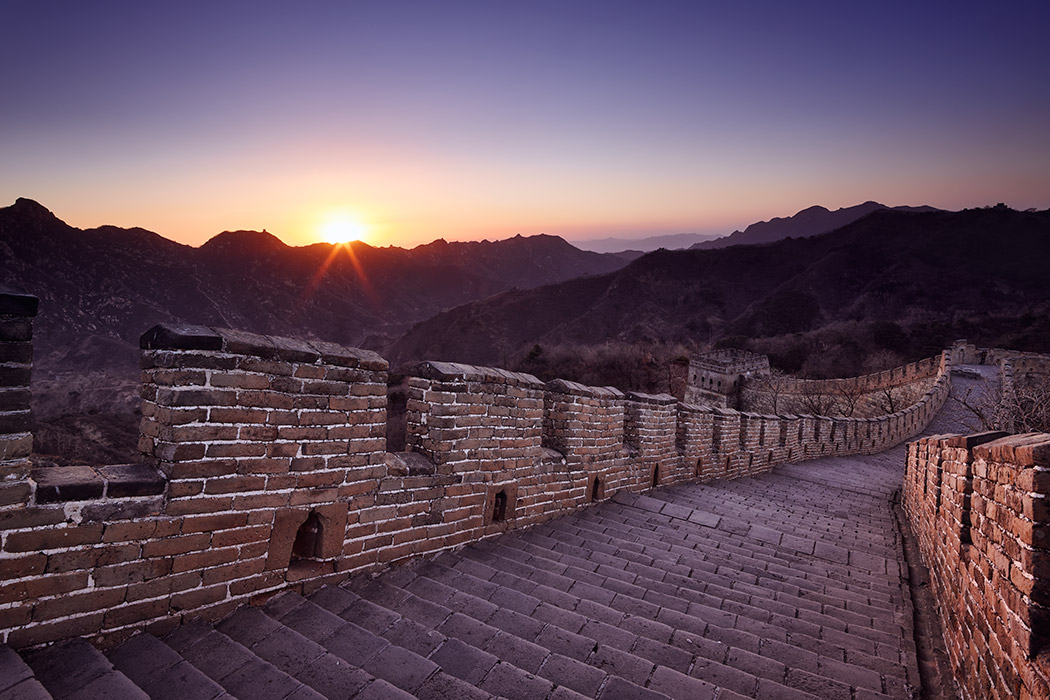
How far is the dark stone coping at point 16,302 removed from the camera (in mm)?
1899

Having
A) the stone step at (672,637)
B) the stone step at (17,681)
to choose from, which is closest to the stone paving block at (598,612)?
the stone step at (672,637)

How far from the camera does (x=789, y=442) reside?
1219 cm

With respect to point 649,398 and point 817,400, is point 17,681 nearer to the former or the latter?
point 649,398

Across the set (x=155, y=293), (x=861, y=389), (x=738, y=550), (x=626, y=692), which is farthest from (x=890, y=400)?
(x=155, y=293)

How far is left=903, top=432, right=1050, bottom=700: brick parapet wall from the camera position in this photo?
1.79 metres

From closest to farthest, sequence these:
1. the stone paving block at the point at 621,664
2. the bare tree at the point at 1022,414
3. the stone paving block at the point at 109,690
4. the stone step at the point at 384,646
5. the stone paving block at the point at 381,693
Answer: the stone paving block at the point at 109,690, the stone paving block at the point at 381,693, the stone step at the point at 384,646, the stone paving block at the point at 621,664, the bare tree at the point at 1022,414

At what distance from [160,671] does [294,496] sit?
0.90 m

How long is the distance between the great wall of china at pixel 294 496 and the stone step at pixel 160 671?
0.34ft

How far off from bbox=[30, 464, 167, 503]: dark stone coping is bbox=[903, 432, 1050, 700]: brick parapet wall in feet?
10.4

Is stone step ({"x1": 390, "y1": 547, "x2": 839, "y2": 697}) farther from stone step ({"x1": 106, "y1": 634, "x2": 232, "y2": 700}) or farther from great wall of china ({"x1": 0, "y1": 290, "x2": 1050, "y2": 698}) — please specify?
stone step ({"x1": 106, "y1": 634, "x2": 232, "y2": 700})

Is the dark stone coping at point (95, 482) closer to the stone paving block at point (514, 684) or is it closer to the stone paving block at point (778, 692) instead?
the stone paving block at point (514, 684)

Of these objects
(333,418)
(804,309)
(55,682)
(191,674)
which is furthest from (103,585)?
(804,309)

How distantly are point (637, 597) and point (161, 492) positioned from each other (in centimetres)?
269

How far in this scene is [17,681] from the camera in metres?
1.72
